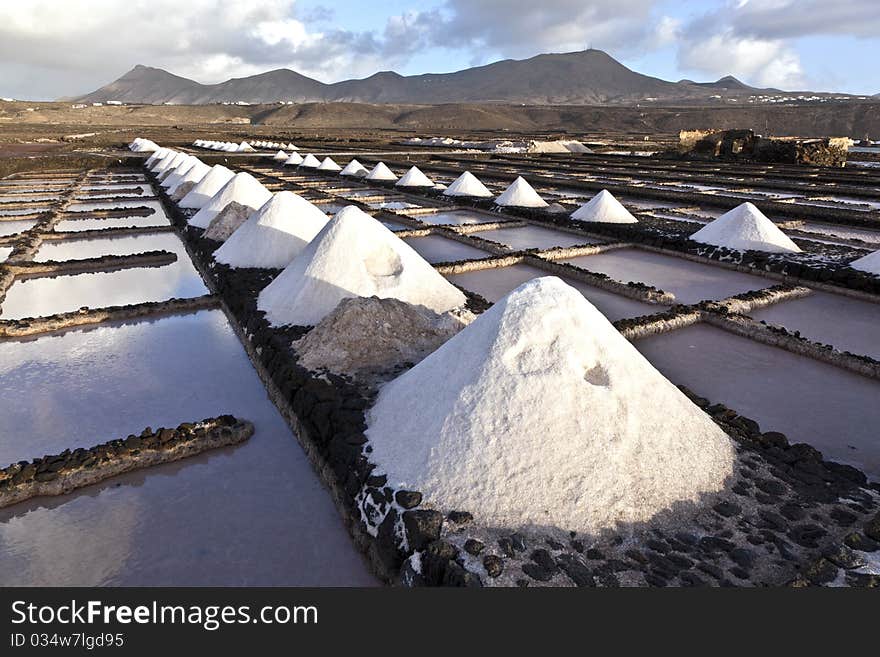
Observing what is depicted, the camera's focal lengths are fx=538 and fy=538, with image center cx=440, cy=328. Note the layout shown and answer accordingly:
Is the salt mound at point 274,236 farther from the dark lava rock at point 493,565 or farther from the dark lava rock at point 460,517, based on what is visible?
the dark lava rock at point 493,565

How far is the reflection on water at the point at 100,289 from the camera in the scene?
702 cm

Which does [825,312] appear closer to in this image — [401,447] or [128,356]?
[401,447]

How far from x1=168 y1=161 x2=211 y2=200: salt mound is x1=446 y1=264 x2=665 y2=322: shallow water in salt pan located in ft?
34.8

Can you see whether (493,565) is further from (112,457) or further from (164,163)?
(164,163)

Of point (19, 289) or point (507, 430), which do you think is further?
point (19, 289)

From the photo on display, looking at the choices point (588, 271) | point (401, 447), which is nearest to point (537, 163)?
point (588, 271)

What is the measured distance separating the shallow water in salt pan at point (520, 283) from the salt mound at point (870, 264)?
3.19 meters

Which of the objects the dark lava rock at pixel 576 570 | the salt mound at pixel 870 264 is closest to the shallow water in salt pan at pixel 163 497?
the dark lava rock at pixel 576 570

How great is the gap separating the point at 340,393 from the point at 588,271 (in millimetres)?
5122

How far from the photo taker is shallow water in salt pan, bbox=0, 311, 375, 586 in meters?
2.96

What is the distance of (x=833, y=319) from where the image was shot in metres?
6.43

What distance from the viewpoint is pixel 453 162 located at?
83.9ft

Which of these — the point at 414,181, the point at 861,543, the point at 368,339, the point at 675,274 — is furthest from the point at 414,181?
the point at 861,543

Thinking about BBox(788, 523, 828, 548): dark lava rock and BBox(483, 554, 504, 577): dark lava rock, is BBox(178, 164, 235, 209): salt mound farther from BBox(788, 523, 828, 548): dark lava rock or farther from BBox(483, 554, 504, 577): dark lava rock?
BBox(788, 523, 828, 548): dark lava rock
